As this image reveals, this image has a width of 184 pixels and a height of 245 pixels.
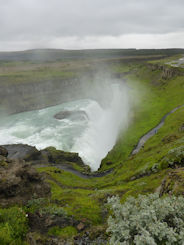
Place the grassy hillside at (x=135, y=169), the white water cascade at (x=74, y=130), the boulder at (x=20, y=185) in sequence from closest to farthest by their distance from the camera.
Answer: the grassy hillside at (x=135, y=169) < the boulder at (x=20, y=185) < the white water cascade at (x=74, y=130)

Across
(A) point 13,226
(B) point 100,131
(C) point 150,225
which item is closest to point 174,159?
(C) point 150,225

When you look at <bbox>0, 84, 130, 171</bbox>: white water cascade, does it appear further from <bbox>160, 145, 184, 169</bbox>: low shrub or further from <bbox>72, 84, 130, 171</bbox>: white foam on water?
<bbox>160, 145, 184, 169</bbox>: low shrub

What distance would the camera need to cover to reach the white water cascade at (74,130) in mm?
71812

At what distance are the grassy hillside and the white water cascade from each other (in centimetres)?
760

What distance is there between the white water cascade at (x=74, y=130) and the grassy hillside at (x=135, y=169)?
7.60 meters

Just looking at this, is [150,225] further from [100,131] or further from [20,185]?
[100,131]

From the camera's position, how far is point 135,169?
3869 cm

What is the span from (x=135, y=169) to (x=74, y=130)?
4935cm

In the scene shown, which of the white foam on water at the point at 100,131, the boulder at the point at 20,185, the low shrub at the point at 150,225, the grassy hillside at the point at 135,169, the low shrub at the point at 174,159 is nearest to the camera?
the low shrub at the point at 150,225

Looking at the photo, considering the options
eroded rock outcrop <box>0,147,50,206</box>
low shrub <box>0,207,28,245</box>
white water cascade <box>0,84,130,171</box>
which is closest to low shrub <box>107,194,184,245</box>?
low shrub <box>0,207,28,245</box>

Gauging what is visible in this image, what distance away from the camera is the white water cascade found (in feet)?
236

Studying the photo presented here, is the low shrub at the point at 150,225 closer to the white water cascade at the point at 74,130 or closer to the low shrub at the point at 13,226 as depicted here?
the low shrub at the point at 13,226

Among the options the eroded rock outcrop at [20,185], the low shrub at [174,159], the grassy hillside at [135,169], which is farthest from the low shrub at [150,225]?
the low shrub at [174,159]

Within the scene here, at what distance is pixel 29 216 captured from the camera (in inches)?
550
